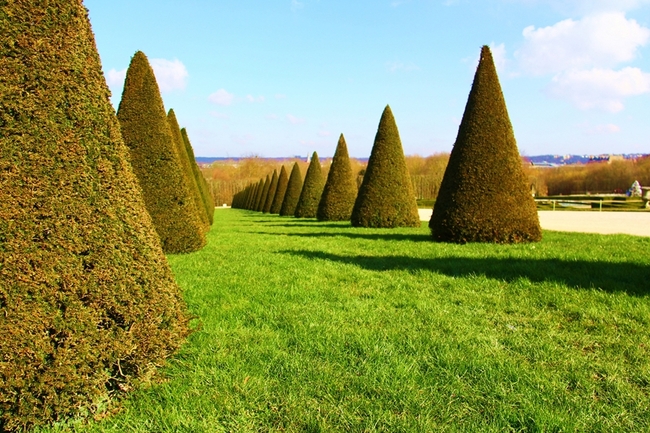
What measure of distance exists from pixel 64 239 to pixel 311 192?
2326 centimetres

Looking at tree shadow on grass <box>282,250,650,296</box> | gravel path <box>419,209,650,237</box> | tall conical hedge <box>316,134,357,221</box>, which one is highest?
tall conical hedge <box>316,134,357,221</box>

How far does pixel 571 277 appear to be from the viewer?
21.4 feet

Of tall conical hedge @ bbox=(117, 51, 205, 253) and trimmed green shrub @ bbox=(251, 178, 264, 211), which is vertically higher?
tall conical hedge @ bbox=(117, 51, 205, 253)

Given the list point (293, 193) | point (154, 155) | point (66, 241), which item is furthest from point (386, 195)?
point (293, 193)

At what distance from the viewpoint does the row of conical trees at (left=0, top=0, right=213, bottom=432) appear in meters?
2.68

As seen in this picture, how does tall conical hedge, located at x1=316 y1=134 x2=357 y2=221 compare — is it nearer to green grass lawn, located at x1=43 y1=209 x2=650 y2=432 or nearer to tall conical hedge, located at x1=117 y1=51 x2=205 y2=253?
tall conical hedge, located at x1=117 y1=51 x2=205 y2=253

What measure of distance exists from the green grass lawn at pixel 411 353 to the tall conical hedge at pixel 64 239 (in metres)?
0.40

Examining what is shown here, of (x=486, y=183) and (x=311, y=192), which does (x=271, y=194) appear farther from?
(x=486, y=183)

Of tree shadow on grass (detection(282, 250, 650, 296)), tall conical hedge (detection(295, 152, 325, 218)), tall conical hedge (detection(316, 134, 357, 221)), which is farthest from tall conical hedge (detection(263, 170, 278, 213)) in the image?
tree shadow on grass (detection(282, 250, 650, 296))

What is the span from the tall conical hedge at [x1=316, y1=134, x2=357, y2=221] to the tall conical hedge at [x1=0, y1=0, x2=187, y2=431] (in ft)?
58.9

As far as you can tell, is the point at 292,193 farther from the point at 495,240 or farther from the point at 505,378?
the point at 505,378

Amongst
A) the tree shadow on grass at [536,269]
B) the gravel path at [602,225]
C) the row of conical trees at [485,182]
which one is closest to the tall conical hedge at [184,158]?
the tree shadow on grass at [536,269]

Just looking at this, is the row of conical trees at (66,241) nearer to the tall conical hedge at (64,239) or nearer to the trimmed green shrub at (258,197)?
the tall conical hedge at (64,239)

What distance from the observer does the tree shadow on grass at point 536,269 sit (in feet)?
20.2
